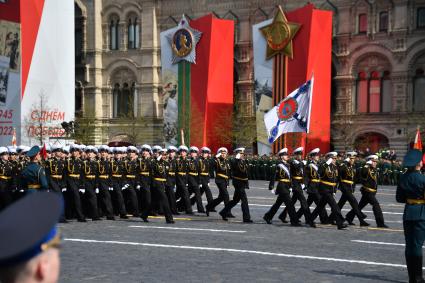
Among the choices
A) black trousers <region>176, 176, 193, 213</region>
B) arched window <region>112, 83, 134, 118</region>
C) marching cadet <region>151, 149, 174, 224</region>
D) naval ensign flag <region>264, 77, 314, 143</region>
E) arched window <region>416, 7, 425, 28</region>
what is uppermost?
arched window <region>416, 7, 425, 28</region>

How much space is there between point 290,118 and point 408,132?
1515 cm

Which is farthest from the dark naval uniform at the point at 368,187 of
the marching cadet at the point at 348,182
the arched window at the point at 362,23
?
the arched window at the point at 362,23

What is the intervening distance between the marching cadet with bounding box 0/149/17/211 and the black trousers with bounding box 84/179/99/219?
178 cm

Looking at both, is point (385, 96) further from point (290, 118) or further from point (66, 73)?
point (66, 73)

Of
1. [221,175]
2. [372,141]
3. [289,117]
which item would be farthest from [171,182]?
[372,141]

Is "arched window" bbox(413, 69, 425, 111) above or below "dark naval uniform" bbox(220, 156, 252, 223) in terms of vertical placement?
above

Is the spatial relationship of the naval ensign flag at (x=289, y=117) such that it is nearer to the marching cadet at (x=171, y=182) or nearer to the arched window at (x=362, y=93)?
the marching cadet at (x=171, y=182)

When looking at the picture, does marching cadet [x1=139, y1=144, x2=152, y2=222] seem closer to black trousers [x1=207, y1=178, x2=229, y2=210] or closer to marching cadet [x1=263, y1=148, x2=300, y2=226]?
black trousers [x1=207, y1=178, x2=229, y2=210]

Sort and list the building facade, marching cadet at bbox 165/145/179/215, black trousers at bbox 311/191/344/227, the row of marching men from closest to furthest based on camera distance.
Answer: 1. black trousers at bbox 311/191/344/227
2. the row of marching men
3. marching cadet at bbox 165/145/179/215
4. the building facade

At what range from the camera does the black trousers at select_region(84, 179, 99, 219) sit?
635 inches

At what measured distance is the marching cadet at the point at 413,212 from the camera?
8180 mm

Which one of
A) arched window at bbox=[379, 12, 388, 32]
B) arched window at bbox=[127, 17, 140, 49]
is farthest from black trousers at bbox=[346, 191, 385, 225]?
arched window at bbox=[127, 17, 140, 49]

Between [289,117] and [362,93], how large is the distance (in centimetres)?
1698

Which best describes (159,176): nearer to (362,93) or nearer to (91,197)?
(91,197)
